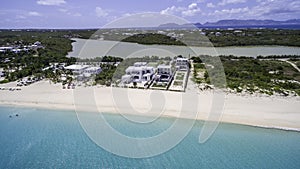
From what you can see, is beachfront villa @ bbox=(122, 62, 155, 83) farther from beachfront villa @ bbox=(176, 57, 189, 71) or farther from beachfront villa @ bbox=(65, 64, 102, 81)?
beachfront villa @ bbox=(176, 57, 189, 71)

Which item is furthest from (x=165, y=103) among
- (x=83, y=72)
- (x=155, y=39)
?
(x=155, y=39)

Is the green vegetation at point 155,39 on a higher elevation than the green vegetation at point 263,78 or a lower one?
higher

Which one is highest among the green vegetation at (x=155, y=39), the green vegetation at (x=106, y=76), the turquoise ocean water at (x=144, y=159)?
the green vegetation at (x=155, y=39)

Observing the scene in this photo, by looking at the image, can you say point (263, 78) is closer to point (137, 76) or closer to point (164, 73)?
point (164, 73)

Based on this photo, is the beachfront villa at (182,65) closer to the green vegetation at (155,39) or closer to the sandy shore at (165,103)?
the sandy shore at (165,103)

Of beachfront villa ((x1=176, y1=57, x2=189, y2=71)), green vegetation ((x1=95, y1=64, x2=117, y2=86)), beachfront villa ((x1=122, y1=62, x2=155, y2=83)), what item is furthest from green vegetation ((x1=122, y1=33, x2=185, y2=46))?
beachfront villa ((x1=122, y1=62, x2=155, y2=83))

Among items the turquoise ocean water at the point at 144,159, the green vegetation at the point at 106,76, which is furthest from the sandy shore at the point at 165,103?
the green vegetation at the point at 106,76
